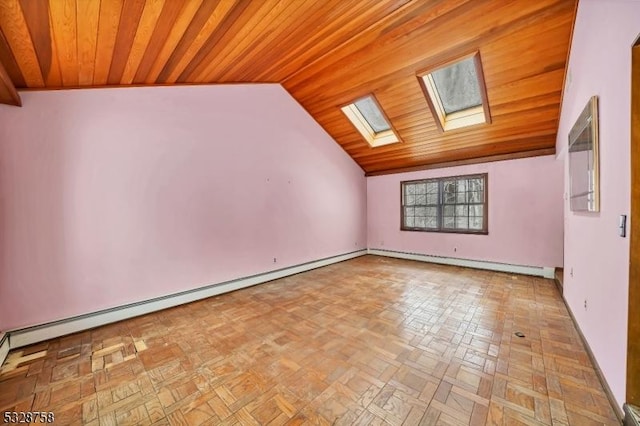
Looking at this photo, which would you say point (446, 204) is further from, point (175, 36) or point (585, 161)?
point (175, 36)

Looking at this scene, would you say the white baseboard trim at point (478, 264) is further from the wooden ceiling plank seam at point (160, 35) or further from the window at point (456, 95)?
the wooden ceiling plank seam at point (160, 35)

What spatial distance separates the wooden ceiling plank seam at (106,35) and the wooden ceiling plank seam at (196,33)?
480 mm

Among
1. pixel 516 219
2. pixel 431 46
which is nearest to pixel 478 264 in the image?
pixel 516 219

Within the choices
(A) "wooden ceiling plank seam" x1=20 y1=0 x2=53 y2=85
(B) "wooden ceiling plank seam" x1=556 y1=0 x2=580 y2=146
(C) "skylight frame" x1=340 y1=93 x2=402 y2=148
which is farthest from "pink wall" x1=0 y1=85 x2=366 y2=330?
(B) "wooden ceiling plank seam" x1=556 y1=0 x2=580 y2=146

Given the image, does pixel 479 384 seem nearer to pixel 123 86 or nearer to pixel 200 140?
pixel 200 140

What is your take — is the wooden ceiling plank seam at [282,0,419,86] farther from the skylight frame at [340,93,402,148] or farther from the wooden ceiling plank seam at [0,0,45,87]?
the wooden ceiling plank seam at [0,0,45,87]

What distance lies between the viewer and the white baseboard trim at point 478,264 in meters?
4.09

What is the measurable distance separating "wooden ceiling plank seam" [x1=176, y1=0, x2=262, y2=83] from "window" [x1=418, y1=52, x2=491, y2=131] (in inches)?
89.0

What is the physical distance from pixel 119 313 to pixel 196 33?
9.46 feet

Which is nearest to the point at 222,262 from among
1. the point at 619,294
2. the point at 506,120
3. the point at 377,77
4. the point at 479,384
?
the point at 479,384

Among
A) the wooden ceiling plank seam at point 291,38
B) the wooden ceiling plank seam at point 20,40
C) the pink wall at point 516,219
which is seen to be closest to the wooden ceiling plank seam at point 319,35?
the wooden ceiling plank seam at point 291,38

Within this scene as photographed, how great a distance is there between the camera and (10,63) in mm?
1878

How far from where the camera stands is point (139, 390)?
1.65 metres

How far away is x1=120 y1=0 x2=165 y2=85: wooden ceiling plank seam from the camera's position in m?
1.71
